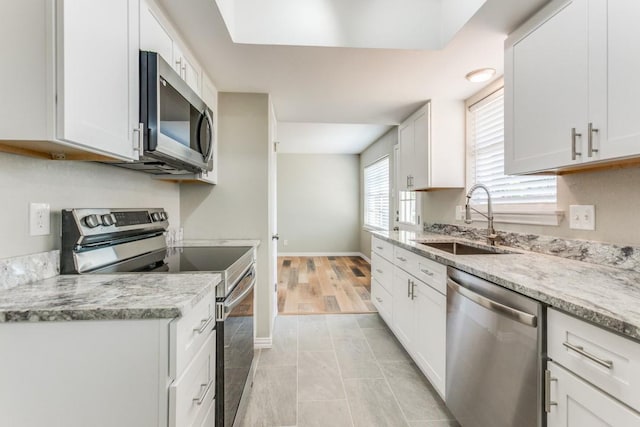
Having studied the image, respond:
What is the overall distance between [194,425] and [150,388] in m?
0.26

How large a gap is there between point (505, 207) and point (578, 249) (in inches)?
25.7

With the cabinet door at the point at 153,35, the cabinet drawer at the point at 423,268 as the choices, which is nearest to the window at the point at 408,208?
the cabinet drawer at the point at 423,268

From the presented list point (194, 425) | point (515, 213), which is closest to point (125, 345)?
point (194, 425)

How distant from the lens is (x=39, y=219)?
1100 mm

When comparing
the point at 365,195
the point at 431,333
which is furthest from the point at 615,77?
the point at 365,195

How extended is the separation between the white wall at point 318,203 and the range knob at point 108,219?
17.9 ft

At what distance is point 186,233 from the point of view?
247 centimetres

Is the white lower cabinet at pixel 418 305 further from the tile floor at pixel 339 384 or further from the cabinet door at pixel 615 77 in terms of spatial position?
the cabinet door at pixel 615 77

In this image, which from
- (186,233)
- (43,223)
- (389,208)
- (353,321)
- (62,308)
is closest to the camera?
(62,308)

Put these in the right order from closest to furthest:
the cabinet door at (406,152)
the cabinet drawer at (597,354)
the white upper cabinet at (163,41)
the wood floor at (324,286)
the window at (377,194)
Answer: the cabinet drawer at (597,354) → the white upper cabinet at (163,41) → the cabinet door at (406,152) → the wood floor at (324,286) → the window at (377,194)

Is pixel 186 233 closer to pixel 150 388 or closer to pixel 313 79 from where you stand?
pixel 313 79

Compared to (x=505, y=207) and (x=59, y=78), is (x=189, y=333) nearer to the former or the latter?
(x=59, y=78)

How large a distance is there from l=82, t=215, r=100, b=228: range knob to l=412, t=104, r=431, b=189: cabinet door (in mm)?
2436

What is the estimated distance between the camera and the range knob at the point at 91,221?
121 centimetres
